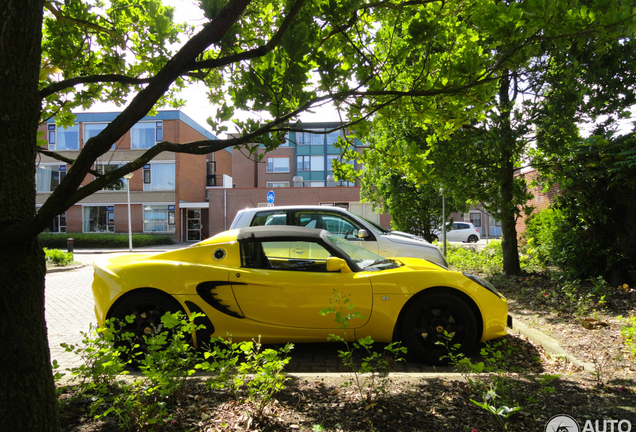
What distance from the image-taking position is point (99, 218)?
32781 mm

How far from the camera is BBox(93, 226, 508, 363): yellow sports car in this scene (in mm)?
3930

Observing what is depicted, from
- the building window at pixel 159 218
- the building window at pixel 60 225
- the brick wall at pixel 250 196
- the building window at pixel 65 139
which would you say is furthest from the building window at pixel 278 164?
the building window at pixel 60 225

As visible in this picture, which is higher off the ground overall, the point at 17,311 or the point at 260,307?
the point at 17,311

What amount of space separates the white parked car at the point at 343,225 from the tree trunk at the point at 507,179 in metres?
2.26

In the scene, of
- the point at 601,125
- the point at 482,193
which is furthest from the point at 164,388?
the point at 601,125

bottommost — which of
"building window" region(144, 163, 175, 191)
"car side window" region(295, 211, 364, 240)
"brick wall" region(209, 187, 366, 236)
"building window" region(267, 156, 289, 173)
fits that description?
"car side window" region(295, 211, 364, 240)

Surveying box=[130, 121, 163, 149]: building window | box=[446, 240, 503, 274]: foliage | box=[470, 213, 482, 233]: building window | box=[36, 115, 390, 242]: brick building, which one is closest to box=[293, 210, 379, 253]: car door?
box=[446, 240, 503, 274]: foliage

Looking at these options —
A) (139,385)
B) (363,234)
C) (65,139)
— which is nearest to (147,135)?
(65,139)

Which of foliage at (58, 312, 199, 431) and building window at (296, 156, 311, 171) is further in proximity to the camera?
building window at (296, 156, 311, 171)

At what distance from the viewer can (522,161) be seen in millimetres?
8875

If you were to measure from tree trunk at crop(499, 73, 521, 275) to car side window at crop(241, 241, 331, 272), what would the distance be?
4.91 metres

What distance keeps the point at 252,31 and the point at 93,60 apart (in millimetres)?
1833

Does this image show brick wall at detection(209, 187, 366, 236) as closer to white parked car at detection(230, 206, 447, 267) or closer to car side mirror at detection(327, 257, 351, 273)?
white parked car at detection(230, 206, 447, 267)

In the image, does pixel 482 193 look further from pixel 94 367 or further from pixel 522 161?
pixel 94 367
